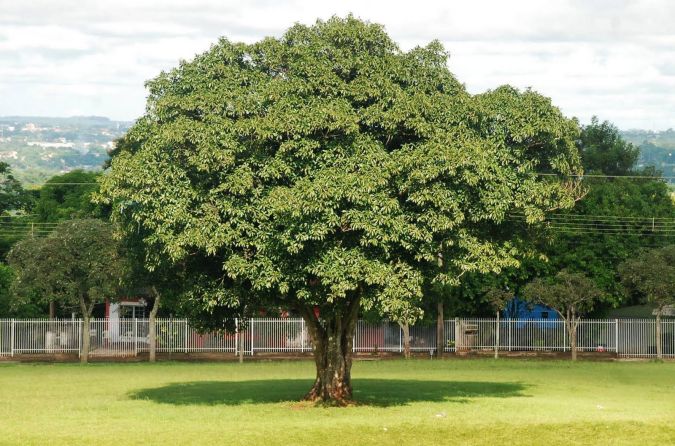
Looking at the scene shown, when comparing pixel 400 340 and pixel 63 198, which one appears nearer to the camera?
pixel 400 340

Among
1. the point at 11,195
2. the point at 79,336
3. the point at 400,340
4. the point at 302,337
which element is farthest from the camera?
the point at 11,195

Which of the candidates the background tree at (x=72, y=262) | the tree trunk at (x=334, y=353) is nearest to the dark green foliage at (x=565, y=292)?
the background tree at (x=72, y=262)

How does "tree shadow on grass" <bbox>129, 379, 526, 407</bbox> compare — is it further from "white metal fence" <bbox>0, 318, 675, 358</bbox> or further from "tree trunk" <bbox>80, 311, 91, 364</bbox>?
"white metal fence" <bbox>0, 318, 675, 358</bbox>

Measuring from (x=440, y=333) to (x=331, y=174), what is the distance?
32479 mm

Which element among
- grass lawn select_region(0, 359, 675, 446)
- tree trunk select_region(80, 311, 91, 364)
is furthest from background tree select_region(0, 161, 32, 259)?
grass lawn select_region(0, 359, 675, 446)

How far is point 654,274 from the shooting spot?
56062 millimetres

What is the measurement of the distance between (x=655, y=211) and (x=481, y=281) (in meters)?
11.2

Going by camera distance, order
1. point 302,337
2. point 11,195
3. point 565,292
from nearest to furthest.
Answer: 1. point 565,292
2. point 302,337
3. point 11,195

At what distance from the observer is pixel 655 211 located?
2504 inches

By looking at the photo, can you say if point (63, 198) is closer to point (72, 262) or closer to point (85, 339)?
point (85, 339)

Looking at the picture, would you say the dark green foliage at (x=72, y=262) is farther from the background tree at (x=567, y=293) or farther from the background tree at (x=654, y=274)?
the background tree at (x=654, y=274)

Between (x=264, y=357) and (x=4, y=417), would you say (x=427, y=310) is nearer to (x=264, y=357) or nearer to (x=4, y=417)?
(x=264, y=357)

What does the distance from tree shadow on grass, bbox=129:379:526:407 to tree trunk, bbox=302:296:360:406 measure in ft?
2.86

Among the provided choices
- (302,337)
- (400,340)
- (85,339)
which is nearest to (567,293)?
(400,340)
